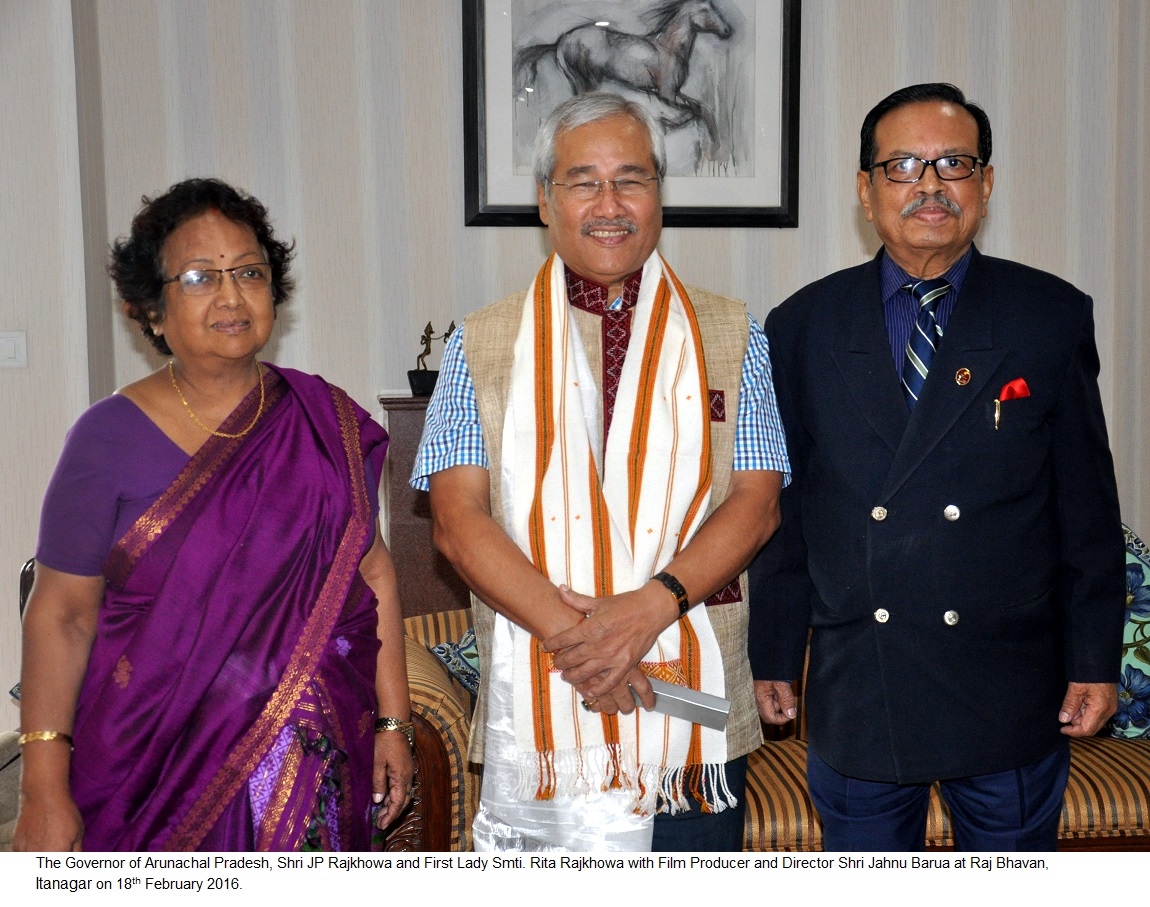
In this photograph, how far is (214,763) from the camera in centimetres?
160

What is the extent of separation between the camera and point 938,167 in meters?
1.77

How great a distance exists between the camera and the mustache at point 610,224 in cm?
176

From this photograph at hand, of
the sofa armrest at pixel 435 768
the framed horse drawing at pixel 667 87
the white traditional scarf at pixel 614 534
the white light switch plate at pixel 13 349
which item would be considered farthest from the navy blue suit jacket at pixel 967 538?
the white light switch plate at pixel 13 349

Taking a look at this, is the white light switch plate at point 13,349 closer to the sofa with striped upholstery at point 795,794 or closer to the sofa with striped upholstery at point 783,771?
the sofa with striped upholstery at point 783,771

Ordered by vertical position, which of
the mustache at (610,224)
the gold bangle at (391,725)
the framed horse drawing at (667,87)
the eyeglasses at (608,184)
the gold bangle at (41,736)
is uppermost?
the framed horse drawing at (667,87)

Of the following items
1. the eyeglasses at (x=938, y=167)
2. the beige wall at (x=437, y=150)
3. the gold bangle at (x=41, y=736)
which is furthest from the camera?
the beige wall at (x=437, y=150)

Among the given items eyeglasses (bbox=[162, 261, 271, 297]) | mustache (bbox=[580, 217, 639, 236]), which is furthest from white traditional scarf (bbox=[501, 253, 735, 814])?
eyeglasses (bbox=[162, 261, 271, 297])

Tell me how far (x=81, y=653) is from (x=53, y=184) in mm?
1920

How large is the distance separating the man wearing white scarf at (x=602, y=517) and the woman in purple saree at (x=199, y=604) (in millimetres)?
218

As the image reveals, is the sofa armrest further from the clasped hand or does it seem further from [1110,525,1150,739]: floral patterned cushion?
[1110,525,1150,739]: floral patterned cushion

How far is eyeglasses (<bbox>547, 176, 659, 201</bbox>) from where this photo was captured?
1752 mm

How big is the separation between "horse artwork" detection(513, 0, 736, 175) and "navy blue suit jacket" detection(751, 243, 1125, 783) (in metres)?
1.91

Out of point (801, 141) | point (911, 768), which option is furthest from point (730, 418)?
point (801, 141)

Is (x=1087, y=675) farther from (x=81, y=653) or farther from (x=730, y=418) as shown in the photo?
(x=81, y=653)
